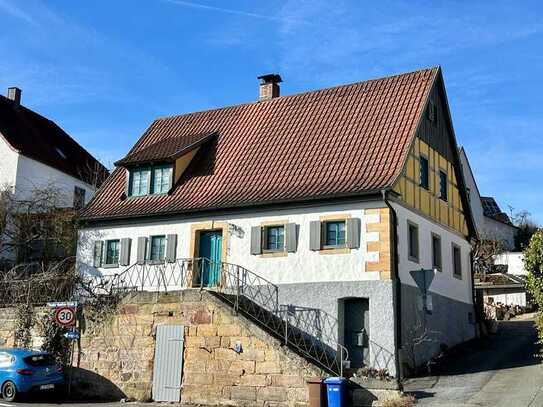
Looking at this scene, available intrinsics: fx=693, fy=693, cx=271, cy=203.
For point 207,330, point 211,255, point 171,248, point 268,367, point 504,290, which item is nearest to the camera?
point 268,367

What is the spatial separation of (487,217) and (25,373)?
137ft

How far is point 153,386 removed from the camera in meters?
19.6

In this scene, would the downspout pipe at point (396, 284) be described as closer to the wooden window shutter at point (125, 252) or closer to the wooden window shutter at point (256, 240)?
the wooden window shutter at point (256, 240)

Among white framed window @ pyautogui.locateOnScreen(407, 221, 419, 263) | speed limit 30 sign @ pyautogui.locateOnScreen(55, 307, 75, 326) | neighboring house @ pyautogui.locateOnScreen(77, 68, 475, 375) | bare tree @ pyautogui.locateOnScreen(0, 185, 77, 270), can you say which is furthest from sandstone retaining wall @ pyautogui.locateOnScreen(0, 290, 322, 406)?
bare tree @ pyautogui.locateOnScreen(0, 185, 77, 270)

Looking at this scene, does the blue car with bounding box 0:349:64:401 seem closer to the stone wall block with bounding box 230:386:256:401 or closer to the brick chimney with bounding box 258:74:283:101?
the stone wall block with bounding box 230:386:256:401

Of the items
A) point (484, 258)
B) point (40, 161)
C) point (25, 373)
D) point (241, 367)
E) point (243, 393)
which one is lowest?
point (243, 393)

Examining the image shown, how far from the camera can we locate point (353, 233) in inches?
803

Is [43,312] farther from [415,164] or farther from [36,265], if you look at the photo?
[415,164]

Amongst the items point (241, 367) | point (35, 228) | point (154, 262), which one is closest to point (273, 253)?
point (241, 367)

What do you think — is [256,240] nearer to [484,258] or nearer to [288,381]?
[288,381]

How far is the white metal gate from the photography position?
63.2ft

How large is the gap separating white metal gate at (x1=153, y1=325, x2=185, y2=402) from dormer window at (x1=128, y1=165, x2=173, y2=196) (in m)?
6.92

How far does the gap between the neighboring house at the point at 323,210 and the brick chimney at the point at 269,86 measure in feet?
0.17

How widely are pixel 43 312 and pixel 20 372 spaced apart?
10.7ft
